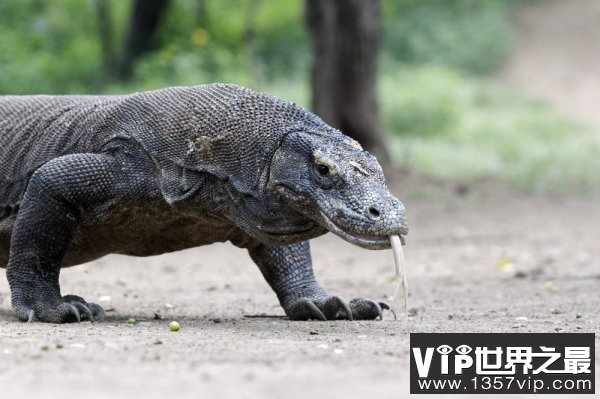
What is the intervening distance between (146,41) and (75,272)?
11.6 m

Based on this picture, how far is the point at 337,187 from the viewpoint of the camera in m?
4.16

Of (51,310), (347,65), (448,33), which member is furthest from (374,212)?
(448,33)

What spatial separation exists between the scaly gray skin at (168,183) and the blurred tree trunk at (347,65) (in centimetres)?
680

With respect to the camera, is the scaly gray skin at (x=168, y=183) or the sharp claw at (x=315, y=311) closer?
the scaly gray skin at (x=168, y=183)

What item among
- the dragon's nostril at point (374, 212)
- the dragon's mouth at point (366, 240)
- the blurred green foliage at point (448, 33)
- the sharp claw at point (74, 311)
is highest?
the blurred green foliage at point (448, 33)

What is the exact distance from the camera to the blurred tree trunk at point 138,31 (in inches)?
752

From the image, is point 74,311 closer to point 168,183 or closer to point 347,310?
point 168,183

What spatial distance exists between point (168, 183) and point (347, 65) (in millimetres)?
7459

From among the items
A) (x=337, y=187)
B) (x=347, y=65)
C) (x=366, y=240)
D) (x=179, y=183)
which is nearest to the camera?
(x=366, y=240)

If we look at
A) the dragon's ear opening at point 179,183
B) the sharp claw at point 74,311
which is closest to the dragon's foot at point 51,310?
the sharp claw at point 74,311

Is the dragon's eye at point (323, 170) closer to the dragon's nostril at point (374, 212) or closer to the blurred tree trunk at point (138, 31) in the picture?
the dragon's nostril at point (374, 212)

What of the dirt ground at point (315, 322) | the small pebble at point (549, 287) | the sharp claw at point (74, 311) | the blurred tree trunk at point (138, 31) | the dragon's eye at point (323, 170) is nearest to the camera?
the dirt ground at point (315, 322)

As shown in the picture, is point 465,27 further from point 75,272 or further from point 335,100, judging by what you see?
point 75,272

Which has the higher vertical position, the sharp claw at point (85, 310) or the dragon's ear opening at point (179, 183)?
the dragon's ear opening at point (179, 183)
